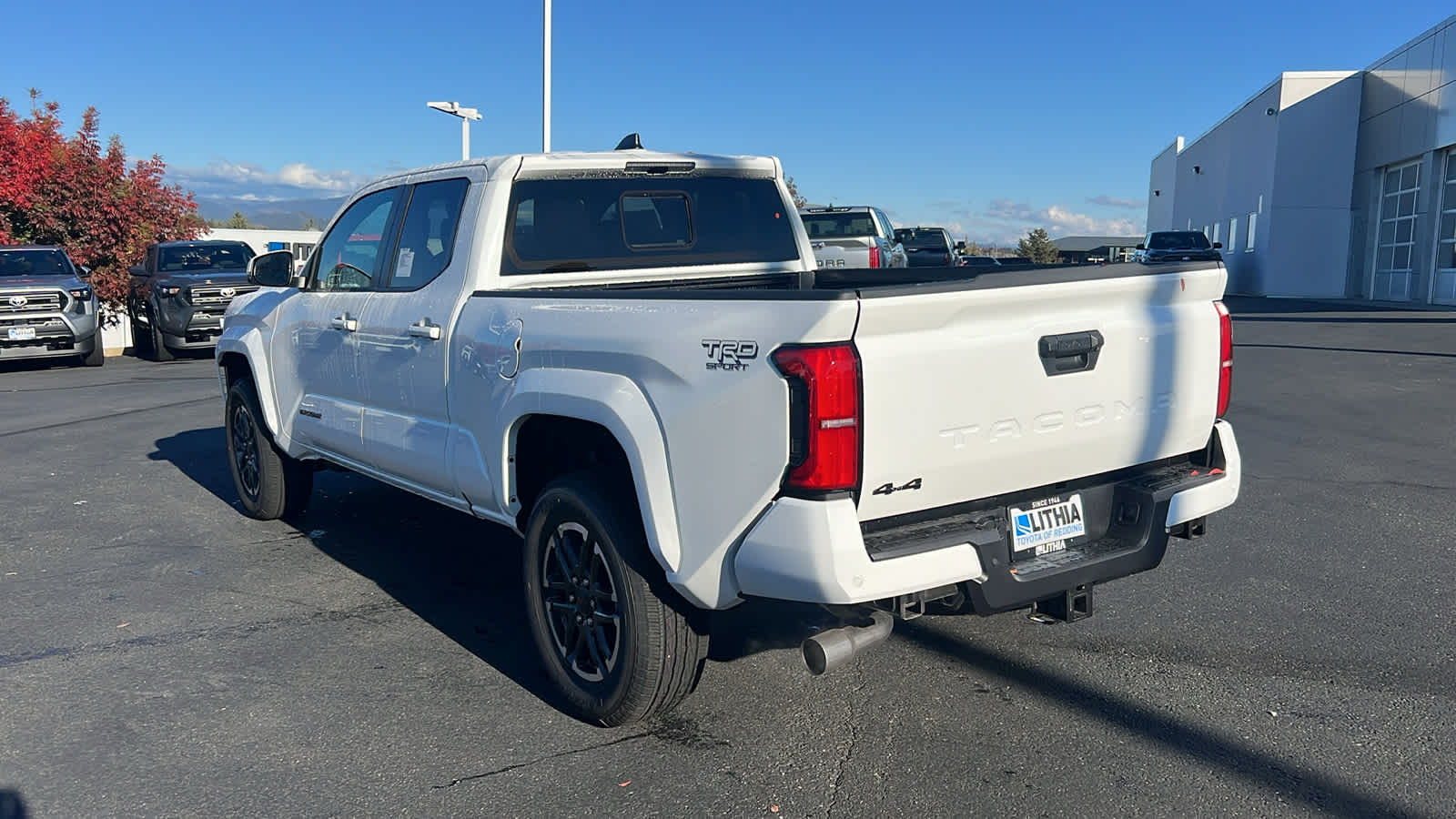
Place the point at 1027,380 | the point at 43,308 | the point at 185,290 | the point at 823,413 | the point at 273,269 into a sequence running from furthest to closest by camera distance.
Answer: the point at 185,290 < the point at 43,308 < the point at 273,269 < the point at 1027,380 < the point at 823,413

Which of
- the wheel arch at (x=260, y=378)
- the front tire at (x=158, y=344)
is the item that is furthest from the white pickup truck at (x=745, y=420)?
the front tire at (x=158, y=344)

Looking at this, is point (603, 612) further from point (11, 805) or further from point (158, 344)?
point (158, 344)

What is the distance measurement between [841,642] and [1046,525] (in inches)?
31.7

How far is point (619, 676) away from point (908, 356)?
4.78 ft

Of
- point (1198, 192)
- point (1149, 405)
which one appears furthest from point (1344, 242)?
point (1149, 405)

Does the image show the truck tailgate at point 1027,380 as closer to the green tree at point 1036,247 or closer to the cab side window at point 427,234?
the cab side window at point 427,234

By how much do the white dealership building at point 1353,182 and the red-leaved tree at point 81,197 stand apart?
30.7 meters

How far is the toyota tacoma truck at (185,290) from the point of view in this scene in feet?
57.6

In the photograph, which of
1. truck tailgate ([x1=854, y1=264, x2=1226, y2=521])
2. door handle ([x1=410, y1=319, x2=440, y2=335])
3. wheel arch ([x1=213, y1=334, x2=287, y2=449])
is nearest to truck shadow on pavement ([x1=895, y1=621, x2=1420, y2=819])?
truck tailgate ([x1=854, y1=264, x2=1226, y2=521])

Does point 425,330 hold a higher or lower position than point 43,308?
higher

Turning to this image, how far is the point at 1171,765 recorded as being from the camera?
3.53 meters

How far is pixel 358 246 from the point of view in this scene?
5613 mm

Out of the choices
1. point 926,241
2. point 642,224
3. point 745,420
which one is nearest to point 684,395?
point 745,420

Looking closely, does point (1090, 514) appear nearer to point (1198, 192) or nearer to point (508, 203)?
point (508, 203)
